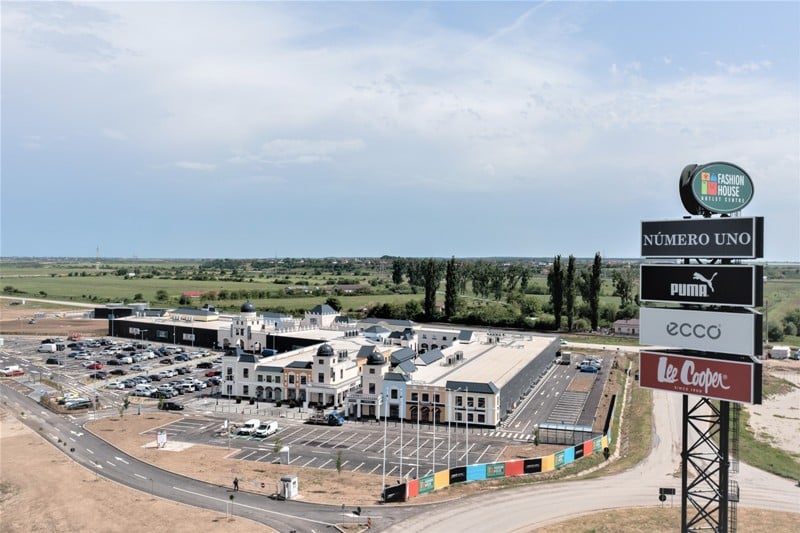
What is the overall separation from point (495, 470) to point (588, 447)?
40.4 feet

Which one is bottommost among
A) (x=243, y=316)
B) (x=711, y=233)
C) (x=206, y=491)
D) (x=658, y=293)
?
(x=206, y=491)

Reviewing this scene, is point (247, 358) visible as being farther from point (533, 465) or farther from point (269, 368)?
point (533, 465)

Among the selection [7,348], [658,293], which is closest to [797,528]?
[658,293]

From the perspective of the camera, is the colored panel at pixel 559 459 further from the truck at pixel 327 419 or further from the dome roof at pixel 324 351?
the dome roof at pixel 324 351

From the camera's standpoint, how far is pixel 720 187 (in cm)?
3256

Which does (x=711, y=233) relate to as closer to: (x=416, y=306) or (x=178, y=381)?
(x=178, y=381)

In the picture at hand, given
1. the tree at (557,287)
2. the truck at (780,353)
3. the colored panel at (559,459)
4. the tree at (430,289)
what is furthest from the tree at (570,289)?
the colored panel at (559,459)

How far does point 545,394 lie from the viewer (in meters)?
87.1

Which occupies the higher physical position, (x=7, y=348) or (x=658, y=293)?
(x=658, y=293)

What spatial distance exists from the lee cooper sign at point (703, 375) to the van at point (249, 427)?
1767 inches

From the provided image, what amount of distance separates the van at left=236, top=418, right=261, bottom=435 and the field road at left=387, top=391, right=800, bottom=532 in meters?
27.6

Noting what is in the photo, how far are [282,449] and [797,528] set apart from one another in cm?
4277

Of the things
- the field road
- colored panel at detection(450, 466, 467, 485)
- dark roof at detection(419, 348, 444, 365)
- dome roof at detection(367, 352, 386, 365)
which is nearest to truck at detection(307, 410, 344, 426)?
dome roof at detection(367, 352, 386, 365)

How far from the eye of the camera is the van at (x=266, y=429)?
215 feet
